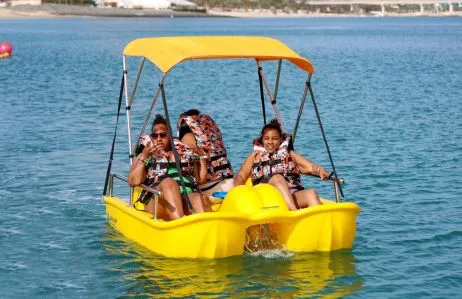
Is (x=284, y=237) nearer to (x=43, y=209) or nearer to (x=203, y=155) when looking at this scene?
(x=203, y=155)

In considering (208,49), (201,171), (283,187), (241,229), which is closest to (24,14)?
(201,171)

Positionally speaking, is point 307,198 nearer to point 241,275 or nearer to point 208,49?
point 241,275

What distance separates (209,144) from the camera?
1233 cm

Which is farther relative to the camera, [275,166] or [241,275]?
[275,166]

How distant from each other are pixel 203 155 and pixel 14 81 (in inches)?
1189

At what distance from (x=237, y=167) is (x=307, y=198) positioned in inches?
259

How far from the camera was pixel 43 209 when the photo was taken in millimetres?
14086

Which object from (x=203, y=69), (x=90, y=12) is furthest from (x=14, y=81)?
(x=90, y=12)

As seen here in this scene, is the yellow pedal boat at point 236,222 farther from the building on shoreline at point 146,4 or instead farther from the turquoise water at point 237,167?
the building on shoreline at point 146,4

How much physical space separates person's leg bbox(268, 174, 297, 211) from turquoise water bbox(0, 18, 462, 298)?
54 cm

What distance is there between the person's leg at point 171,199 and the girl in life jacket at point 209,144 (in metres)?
1.08

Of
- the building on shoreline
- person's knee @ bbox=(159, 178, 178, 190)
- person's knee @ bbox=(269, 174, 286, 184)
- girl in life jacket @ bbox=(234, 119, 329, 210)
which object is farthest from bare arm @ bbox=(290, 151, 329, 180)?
the building on shoreline

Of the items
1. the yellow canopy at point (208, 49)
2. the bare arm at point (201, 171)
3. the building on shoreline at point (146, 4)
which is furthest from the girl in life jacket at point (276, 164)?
the building on shoreline at point (146, 4)

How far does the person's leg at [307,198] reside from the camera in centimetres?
1124
